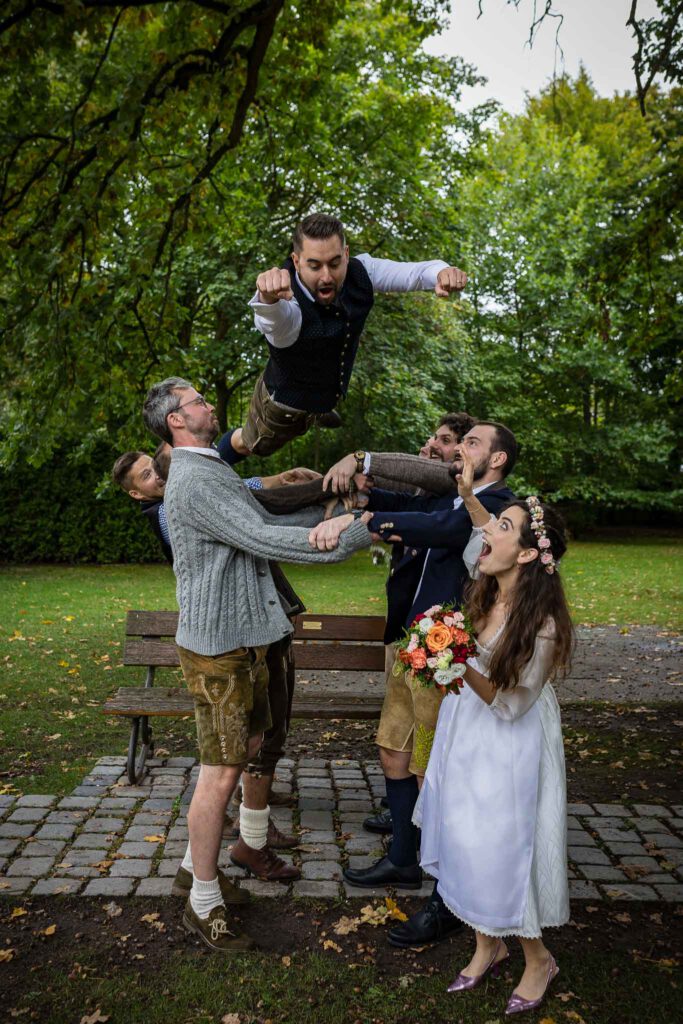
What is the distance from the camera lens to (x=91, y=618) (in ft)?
45.0

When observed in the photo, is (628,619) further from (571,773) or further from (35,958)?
(35,958)

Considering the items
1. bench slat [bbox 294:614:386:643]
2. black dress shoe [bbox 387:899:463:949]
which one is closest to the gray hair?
black dress shoe [bbox 387:899:463:949]

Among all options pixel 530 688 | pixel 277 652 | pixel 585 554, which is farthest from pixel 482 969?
pixel 585 554

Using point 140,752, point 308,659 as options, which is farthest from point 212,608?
point 140,752

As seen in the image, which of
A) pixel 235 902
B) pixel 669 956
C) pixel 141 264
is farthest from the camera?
pixel 141 264

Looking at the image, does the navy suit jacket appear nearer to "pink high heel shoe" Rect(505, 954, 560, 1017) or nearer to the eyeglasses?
the eyeglasses

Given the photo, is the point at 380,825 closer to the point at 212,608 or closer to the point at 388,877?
the point at 388,877

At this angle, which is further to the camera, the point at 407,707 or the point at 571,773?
the point at 571,773

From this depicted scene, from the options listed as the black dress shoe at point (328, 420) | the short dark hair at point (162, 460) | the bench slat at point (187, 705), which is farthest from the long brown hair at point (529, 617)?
the bench slat at point (187, 705)

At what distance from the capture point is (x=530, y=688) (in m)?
3.64

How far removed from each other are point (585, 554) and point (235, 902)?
75.2 feet

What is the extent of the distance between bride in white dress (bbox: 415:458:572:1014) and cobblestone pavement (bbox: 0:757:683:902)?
133cm

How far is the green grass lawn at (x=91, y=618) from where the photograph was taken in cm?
742

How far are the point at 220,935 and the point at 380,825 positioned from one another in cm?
166
